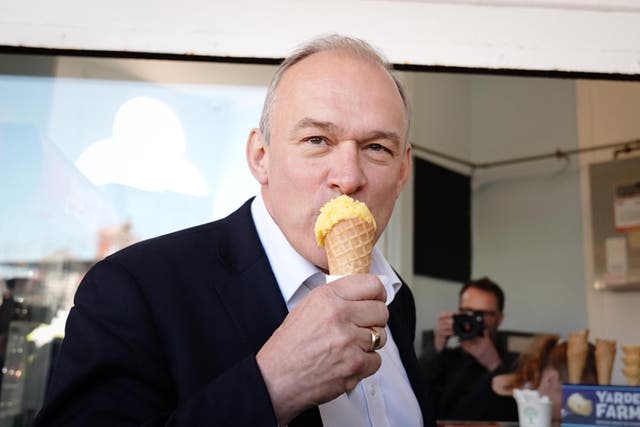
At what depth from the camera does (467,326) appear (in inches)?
163

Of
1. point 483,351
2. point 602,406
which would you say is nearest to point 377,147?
point 602,406

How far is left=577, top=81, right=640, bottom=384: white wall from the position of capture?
4805mm

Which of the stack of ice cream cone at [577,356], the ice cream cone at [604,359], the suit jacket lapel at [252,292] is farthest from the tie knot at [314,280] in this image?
the stack of ice cream cone at [577,356]

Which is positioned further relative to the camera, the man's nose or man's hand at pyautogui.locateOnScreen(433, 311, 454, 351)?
man's hand at pyautogui.locateOnScreen(433, 311, 454, 351)

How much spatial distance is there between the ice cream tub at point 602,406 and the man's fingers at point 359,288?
60.6 inches

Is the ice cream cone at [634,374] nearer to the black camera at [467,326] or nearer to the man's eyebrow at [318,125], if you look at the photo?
the black camera at [467,326]

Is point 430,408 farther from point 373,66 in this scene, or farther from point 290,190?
point 373,66

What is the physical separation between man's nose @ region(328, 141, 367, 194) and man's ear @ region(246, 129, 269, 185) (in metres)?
0.24

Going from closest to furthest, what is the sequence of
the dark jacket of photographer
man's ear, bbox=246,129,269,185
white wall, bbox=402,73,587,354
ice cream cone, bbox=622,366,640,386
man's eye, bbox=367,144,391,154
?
man's eye, bbox=367,144,391,154 < man's ear, bbox=246,129,269,185 < ice cream cone, bbox=622,366,640,386 < the dark jacket of photographer < white wall, bbox=402,73,587,354

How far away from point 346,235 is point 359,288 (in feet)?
0.56

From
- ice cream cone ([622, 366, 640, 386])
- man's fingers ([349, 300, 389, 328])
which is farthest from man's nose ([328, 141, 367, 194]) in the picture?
ice cream cone ([622, 366, 640, 386])

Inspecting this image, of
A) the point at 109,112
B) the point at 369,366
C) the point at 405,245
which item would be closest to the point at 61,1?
the point at 109,112

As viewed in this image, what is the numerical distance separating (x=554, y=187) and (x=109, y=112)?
393 cm

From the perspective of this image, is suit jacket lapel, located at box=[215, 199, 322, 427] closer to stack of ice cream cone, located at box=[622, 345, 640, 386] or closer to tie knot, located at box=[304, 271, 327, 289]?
tie knot, located at box=[304, 271, 327, 289]
